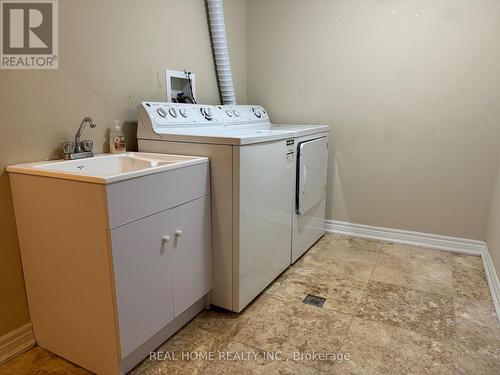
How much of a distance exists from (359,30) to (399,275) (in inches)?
74.3

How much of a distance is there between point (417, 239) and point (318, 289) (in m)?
1.19

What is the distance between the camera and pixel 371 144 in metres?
2.91

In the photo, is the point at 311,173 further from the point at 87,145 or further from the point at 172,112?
the point at 87,145

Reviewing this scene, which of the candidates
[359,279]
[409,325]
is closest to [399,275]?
[359,279]

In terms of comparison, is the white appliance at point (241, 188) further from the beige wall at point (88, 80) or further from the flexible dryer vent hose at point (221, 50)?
the flexible dryer vent hose at point (221, 50)

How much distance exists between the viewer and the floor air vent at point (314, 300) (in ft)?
6.64

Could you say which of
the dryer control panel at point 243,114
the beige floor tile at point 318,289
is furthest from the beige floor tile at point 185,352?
the dryer control panel at point 243,114

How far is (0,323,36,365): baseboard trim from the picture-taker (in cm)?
156

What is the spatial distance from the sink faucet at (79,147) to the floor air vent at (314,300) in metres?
1.45

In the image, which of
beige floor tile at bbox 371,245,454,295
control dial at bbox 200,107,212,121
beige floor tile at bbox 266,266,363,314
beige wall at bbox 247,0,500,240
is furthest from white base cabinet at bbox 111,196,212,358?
beige wall at bbox 247,0,500,240

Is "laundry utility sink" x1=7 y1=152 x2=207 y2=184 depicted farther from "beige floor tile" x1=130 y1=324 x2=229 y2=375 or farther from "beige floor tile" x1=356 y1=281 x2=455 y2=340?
"beige floor tile" x1=356 y1=281 x2=455 y2=340

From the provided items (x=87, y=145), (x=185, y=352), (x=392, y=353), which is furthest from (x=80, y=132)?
(x=392, y=353)

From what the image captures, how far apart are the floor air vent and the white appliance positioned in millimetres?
259

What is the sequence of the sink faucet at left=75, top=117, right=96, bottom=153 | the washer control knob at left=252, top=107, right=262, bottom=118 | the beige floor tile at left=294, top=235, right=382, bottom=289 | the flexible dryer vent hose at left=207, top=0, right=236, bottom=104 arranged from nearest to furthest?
the sink faucet at left=75, top=117, right=96, bottom=153
the beige floor tile at left=294, top=235, right=382, bottom=289
the flexible dryer vent hose at left=207, top=0, right=236, bottom=104
the washer control knob at left=252, top=107, right=262, bottom=118
